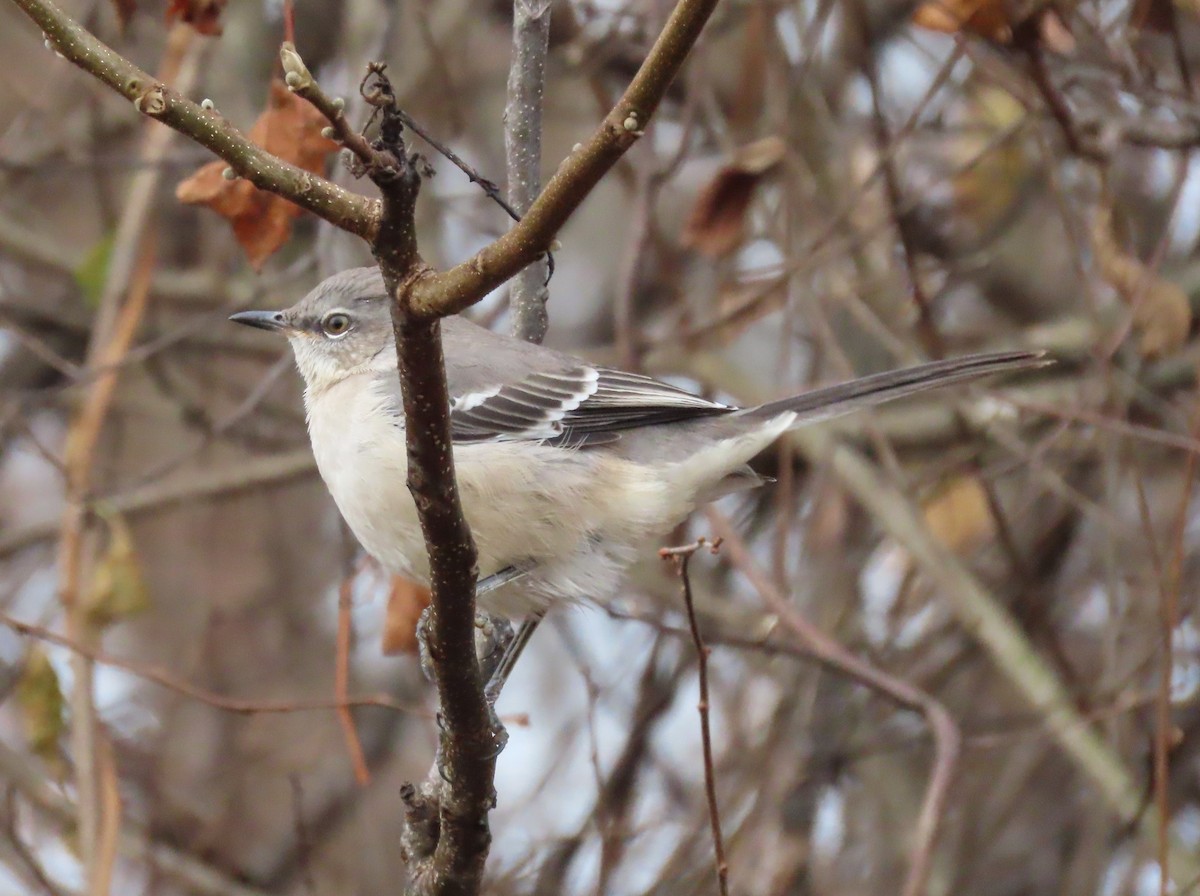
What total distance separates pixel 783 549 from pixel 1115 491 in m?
1.38

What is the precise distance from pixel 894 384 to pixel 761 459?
2449mm

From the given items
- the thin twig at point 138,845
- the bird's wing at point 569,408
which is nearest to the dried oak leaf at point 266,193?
the bird's wing at point 569,408

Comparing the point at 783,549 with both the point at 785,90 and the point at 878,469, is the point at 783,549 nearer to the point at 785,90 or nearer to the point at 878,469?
the point at 878,469

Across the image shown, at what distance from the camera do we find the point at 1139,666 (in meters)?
4.94

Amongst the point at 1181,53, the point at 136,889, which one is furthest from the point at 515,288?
the point at 136,889

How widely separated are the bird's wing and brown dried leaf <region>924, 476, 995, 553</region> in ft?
9.49

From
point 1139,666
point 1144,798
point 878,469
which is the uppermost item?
point 878,469

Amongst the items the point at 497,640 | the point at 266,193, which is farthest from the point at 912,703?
the point at 266,193

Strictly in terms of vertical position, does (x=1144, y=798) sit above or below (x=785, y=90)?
below

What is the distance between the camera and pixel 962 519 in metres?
6.82

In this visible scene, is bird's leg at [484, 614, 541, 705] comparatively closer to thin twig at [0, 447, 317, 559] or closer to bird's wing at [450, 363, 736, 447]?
bird's wing at [450, 363, 736, 447]

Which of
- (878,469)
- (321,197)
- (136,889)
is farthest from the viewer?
(136,889)

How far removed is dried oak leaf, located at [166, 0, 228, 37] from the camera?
3.57 meters

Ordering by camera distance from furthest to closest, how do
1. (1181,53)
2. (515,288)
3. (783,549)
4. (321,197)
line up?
1. (783,549)
2. (1181,53)
3. (515,288)
4. (321,197)
